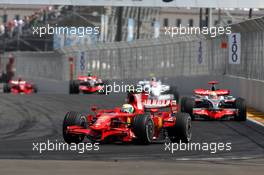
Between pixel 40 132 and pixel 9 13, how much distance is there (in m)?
102

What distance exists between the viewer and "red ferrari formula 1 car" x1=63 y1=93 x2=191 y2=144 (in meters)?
17.4

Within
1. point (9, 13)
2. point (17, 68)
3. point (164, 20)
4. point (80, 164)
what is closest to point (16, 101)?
point (80, 164)

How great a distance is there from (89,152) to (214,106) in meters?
9.33

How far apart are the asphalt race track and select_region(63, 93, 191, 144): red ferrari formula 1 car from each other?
11.2 inches

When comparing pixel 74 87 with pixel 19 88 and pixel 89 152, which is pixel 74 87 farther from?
pixel 89 152

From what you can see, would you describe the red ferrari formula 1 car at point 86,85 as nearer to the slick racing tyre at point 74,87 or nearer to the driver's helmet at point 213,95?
the slick racing tyre at point 74,87

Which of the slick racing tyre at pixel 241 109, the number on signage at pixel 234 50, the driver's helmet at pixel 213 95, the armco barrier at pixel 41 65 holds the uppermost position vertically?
the number on signage at pixel 234 50

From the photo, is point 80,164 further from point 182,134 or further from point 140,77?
point 140,77

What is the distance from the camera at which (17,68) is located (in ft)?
305

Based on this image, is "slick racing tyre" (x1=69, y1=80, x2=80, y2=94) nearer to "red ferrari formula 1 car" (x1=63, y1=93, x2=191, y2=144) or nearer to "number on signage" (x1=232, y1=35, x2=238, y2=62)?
"number on signage" (x1=232, y1=35, x2=238, y2=62)

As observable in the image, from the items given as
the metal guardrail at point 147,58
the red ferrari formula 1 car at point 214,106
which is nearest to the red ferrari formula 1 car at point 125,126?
the red ferrari formula 1 car at point 214,106

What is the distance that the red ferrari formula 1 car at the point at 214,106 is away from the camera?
79.8ft

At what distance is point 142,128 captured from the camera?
17.3 m

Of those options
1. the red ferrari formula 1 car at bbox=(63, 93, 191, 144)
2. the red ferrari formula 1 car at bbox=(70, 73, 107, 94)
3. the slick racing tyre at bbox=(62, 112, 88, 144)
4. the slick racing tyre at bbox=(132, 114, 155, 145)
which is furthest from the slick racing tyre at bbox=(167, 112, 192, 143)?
the red ferrari formula 1 car at bbox=(70, 73, 107, 94)
